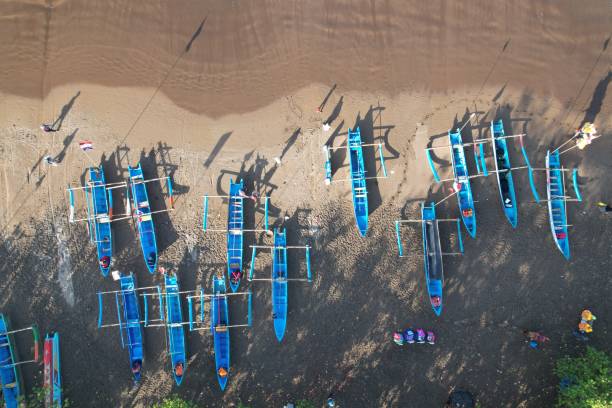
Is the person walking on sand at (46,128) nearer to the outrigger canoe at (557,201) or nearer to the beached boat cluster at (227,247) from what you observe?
the beached boat cluster at (227,247)

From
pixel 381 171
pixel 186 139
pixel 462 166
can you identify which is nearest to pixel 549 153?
pixel 462 166

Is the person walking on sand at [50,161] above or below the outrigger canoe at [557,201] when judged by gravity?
above

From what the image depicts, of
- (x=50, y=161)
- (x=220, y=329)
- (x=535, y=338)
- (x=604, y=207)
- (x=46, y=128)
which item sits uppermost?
(x=46, y=128)

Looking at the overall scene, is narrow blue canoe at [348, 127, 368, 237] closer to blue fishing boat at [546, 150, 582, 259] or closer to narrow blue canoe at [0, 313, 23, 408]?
blue fishing boat at [546, 150, 582, 259]

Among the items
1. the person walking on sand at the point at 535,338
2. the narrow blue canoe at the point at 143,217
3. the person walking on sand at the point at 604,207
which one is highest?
the narrow blue canoe at the point at 143,217

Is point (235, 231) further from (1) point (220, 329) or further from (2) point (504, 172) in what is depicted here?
(2) point (504, 172)

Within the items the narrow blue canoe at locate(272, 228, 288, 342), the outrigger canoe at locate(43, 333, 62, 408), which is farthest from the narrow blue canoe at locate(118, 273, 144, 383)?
the narrow blue canoe at locate(272, 228, 288, 342)

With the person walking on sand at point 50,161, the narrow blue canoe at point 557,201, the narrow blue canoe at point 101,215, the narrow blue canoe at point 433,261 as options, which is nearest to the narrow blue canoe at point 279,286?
the narrow blue canoe at point 433,261

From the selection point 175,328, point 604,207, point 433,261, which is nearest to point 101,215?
point 175,328

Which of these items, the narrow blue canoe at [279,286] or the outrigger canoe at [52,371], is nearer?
the outrigger canoe at [52,371]
